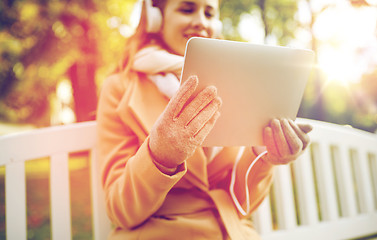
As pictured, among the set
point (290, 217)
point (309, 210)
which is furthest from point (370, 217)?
point (290, 217)

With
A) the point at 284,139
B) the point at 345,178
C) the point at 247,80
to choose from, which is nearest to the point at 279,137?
the point at 284,139

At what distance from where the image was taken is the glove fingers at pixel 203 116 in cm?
85

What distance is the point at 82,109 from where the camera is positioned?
579cm

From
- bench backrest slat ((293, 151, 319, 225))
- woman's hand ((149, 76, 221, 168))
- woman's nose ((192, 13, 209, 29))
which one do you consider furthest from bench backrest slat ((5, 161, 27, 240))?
bench backrest slat ((293, 151, 319, 225))

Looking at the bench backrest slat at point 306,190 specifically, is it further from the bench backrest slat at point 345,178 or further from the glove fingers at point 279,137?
the glove fingers at point 279,137

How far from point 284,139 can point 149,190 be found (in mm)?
487

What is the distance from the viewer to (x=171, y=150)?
848 millimetres

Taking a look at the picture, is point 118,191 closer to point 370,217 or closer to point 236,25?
point 370,217

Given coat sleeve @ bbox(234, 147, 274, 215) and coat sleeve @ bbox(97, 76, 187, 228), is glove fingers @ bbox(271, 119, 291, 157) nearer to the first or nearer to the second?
coat sleeve @ bbox(234, 147, 274, 215)

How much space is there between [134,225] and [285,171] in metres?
0.97

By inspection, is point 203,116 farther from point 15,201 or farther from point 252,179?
point 15,201

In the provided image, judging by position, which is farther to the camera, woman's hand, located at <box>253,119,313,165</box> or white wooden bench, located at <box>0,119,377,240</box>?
white wooden bench, located at <box>0,119,377,240</box>

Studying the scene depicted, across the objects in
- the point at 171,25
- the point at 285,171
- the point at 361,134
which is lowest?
the point at 285,171

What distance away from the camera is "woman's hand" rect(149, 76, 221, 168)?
842 mm
